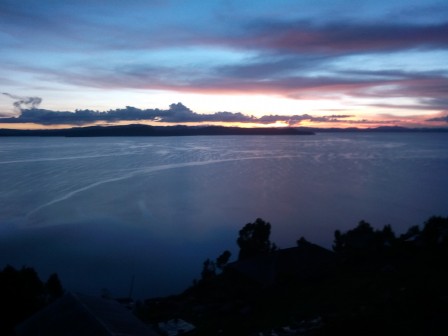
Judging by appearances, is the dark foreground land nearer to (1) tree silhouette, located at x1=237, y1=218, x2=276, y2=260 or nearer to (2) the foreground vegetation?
(2) the foreground vegetation

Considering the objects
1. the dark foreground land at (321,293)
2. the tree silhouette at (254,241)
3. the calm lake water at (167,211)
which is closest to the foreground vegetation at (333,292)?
the dark foreground land at (321,293)

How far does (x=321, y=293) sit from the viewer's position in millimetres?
12211

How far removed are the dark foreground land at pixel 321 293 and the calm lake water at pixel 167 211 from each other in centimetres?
341

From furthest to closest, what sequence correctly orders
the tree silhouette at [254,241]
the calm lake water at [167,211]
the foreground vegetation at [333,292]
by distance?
the calm lake water at [167,211], the tree silhouette at [254,241], the foreground vegetation at [333,292]

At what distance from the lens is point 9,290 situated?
1051 centimetres

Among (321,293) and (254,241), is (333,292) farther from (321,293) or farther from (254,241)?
(254,241)

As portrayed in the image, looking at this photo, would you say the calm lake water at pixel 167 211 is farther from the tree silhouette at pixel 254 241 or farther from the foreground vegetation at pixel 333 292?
the foreground vegetation at pixel 333 292

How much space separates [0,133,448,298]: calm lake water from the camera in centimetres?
1798

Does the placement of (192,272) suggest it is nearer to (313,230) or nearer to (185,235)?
(185,235)

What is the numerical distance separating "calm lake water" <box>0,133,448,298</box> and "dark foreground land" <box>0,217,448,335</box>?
341cm

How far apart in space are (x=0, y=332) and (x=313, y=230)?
1723 centimetres

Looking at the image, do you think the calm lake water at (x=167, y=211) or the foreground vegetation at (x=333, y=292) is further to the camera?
the calm lake water at (x=167, y=211)

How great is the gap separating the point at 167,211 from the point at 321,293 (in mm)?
17475

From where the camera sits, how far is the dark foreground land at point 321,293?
8641 millimetres
